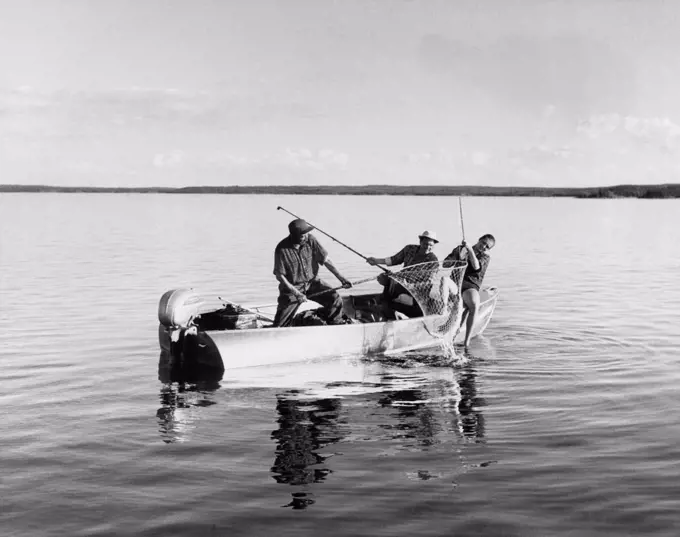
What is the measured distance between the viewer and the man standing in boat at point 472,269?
1432 centimetres

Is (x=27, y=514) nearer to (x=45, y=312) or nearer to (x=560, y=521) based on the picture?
(x=560, y=521)

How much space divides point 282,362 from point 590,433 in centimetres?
490

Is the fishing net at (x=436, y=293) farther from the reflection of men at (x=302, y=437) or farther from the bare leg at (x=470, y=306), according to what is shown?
the reflection of men at (x=302, y=437)

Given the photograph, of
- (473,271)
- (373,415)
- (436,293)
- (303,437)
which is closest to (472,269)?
(473,271)

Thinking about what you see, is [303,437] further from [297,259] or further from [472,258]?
[472,258]

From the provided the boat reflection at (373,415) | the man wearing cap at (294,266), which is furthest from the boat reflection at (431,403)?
the man wearing cap at (294,266)

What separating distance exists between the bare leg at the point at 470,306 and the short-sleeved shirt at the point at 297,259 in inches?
127

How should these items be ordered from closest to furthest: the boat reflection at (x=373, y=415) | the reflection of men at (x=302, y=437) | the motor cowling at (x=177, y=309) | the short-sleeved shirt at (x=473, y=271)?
1. the reflection of men at (x=302, y=437)
2. the boat reflection at (x=373, y=415)
3. the motor cowling at (x=177, y=309)
4. the short-sleeved shirt at (x=473, y=271)

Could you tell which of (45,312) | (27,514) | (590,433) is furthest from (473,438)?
(45,312)

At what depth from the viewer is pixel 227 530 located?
684 cm

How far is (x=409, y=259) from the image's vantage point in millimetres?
14414

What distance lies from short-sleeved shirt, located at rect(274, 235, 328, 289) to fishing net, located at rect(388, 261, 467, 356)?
1520mm

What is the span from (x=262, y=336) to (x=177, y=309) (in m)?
1.38

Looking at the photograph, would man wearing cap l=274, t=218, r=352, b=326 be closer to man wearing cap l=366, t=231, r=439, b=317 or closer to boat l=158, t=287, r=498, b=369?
boat l=158, t=287, r=498, b=369
